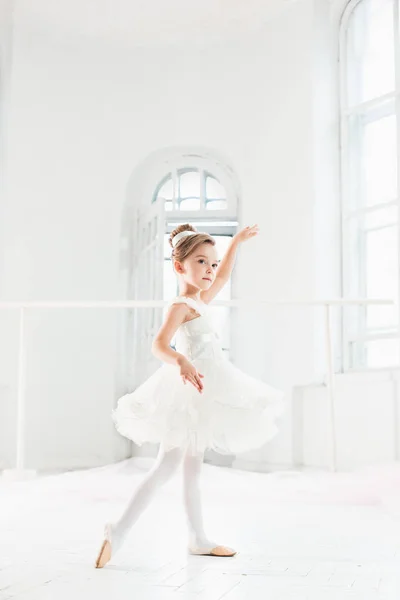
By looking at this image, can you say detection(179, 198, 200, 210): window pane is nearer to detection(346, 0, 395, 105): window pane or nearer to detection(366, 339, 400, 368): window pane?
detection(346, 0, 395, 105): window pane

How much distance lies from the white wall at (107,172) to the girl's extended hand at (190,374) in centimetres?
195

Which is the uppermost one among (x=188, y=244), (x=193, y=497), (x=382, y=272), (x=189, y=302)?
(x=382, y=272)

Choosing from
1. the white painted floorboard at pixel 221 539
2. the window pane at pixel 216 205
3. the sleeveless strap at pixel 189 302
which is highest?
the window pane at pixel 216 205

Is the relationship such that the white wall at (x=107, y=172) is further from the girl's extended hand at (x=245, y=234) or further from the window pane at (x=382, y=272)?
the girl's extended hand at (x=245, y=234)

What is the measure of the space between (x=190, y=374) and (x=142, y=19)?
9.62ft

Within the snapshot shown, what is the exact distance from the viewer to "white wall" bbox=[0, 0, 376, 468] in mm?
3410

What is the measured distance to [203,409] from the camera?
4.74ft

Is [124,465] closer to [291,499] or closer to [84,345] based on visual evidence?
[84,345]

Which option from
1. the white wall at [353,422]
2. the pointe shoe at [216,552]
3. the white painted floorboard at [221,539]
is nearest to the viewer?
the white painted floorboard at [221,539]

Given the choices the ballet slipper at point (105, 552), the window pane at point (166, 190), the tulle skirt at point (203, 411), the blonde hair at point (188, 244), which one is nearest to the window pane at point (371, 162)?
the window pane at point (166, 190)

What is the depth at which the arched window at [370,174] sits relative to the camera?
312 cm

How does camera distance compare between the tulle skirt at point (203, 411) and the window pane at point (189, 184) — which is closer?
the tulle skirt at point (203, 411)

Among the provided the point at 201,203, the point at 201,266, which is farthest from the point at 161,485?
the point at 201,203

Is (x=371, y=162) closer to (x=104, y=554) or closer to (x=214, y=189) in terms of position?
(x=214, y=189)
